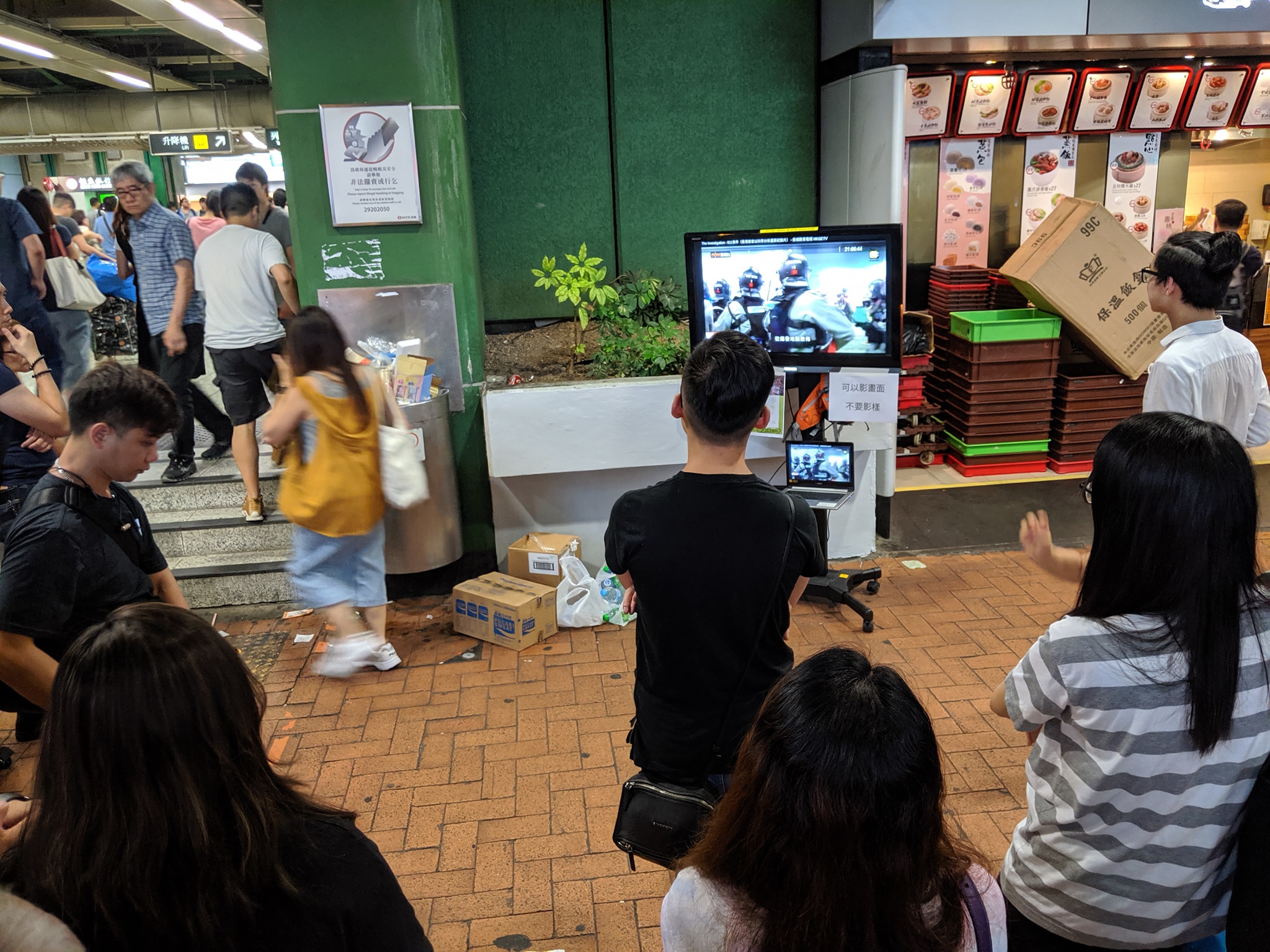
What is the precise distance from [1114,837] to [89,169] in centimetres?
2931

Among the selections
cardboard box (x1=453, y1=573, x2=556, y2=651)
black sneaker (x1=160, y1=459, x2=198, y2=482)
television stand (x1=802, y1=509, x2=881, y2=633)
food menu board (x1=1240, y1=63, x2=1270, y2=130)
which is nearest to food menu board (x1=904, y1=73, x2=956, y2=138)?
food menu board (x1=1240, y1=63, x2=1270, y2=130)

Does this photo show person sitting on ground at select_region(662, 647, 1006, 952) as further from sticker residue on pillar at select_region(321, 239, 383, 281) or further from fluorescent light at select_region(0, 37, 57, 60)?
fluorescent light at select_region(0, 37, 57, 60)

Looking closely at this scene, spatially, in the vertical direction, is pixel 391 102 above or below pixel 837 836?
above

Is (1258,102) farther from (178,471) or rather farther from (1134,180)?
(178,471)

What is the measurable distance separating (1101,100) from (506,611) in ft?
20.1

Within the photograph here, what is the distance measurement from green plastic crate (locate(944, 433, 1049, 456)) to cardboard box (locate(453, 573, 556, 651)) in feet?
11.8

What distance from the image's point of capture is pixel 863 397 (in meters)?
4.50

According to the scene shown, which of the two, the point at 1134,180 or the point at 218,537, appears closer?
the point at 218,537

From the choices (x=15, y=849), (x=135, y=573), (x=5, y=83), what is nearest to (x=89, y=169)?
(x=5, y=83)

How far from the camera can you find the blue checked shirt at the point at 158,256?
5.68 meters

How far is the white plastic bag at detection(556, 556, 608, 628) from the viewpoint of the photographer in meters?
5.01

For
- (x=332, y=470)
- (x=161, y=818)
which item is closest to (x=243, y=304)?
(x=332, y=470)

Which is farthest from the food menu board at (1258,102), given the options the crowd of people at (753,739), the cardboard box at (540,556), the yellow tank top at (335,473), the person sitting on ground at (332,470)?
the yellow tank top at (335,473)

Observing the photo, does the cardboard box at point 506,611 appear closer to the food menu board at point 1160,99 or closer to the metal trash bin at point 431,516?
the metal trash bin at point 431,516
